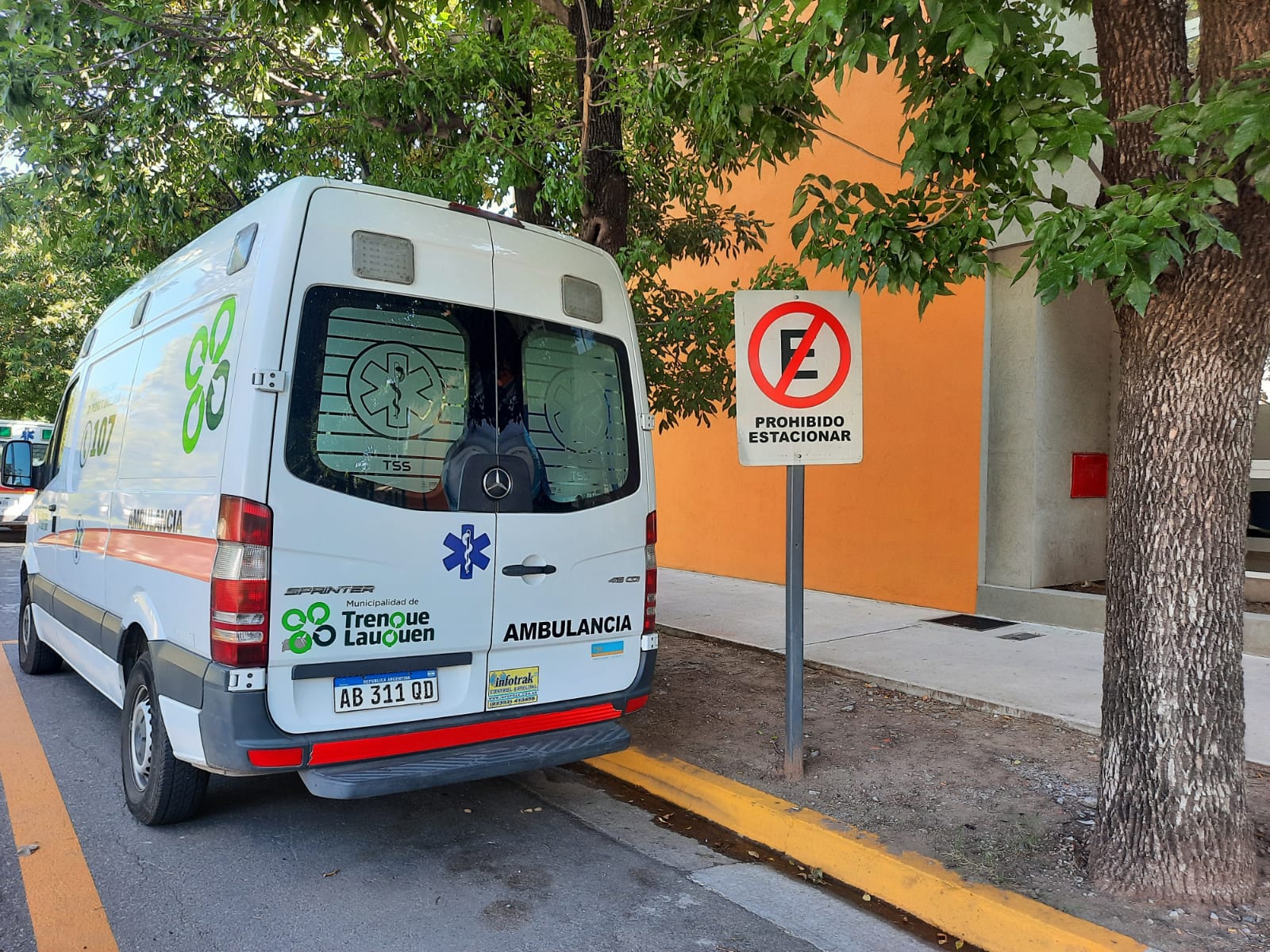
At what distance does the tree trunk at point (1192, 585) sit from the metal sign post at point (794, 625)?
146 centimetres

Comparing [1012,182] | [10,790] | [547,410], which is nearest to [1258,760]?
[1012,182]

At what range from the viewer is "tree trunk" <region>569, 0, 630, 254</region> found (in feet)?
20.2

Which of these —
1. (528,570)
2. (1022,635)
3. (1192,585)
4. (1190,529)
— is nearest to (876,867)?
(1192,585)

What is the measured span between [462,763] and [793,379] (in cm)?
221

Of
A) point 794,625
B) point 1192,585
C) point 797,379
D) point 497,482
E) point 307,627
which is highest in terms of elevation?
point 797,379

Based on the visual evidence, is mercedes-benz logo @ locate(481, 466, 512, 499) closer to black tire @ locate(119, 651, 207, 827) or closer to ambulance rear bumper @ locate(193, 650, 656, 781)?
ambulance rear bumper @ locate(193, 650, 656, 781)

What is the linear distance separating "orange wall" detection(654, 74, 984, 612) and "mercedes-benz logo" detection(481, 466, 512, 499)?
465cm

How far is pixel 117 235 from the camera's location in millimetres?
8008

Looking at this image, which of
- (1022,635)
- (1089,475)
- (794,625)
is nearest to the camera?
(794,625)

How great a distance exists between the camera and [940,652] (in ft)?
22.2

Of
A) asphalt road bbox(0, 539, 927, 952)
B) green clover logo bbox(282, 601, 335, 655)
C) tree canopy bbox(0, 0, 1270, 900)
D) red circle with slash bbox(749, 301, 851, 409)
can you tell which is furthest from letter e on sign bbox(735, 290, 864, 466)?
green clover logo bbox(282, 601, 335, 655)

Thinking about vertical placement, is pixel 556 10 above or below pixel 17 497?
above

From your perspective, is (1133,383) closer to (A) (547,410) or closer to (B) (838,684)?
(A) (547,410)

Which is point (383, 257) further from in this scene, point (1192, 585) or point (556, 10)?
point (556, 10)
